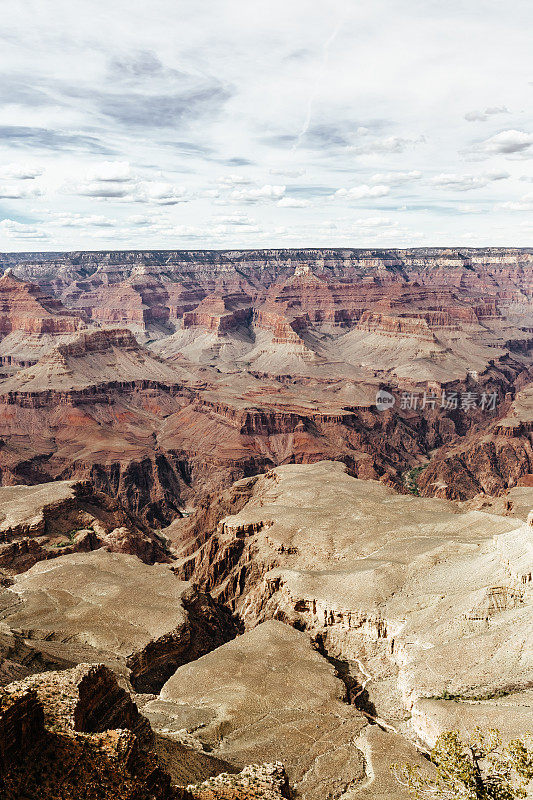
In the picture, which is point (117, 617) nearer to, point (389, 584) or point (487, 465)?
point (389, 584)

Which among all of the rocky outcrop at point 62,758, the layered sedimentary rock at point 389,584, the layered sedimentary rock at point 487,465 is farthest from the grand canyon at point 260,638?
the layered sedimentary rock at point 487,465

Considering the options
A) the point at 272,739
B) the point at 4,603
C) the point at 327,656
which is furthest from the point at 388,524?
the point at 4,603

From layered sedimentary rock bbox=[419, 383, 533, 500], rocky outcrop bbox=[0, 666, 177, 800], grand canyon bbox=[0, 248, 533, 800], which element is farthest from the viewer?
layered sedimentary rock bbox=[419, 383, 533, 500]

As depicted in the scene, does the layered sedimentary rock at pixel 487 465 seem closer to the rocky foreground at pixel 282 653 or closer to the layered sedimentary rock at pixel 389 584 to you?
the layered sedimentary rock at pixel 389 584

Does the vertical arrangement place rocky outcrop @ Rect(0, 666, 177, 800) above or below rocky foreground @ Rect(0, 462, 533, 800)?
above

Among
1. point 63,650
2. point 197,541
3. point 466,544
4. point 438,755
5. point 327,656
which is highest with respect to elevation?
point 438,755

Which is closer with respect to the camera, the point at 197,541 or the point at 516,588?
the point at 516,588

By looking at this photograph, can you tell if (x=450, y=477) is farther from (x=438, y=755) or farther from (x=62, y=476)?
(x=438, y=755)

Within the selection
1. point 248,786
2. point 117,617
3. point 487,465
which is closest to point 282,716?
point 248,786

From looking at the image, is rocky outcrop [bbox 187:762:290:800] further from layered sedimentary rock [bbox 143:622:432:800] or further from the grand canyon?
layered sedimentary rock [bbox 143:622:432:800]

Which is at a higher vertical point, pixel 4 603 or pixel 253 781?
pixel 253 781

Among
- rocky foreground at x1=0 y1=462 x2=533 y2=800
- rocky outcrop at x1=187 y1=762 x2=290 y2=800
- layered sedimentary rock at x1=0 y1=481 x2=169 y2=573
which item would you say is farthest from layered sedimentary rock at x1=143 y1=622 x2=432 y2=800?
layered sedimentary rock at x1=0 y1=481 x2=169 y2=573
